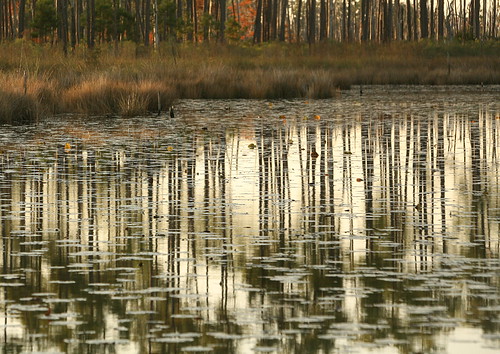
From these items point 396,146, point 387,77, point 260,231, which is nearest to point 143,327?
point 260,231

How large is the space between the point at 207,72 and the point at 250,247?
25024 mm

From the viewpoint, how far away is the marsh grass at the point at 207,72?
77.9 ft

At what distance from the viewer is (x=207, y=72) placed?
32.0 meters

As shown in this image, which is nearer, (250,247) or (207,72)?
(250,247)

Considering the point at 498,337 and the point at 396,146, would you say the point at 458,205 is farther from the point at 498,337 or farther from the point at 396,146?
the point at 396,146

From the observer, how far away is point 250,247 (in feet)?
24.0

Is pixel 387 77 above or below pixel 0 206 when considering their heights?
above

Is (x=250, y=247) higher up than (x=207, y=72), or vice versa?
(x=207, y=72)

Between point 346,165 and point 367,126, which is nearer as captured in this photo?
point 346,165

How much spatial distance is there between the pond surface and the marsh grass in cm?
763

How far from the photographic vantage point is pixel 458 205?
9453 millimetres

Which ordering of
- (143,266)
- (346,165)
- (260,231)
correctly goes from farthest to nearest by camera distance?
(346,165) < (260,231) < (143,266)

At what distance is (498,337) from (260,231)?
3387mm

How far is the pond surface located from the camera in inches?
199
